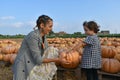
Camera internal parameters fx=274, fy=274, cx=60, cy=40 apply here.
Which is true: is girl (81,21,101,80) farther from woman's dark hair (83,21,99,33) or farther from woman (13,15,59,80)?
woman (13,15,59,80)

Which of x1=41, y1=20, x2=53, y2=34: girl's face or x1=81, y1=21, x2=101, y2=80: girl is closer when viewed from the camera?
x1=41, y1=20, x2=53, y2=34: girl's face

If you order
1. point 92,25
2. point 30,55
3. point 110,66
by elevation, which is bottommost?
point 110,66

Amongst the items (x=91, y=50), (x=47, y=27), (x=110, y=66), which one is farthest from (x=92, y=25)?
(x=110, y=66)

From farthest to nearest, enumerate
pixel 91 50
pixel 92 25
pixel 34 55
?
pixel 91 50 < pixel 92 25 < pixel 34 55

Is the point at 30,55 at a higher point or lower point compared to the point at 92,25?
lower

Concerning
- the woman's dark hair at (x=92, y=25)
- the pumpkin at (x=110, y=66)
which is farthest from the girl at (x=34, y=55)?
the pumpkin at (x=110, y=66)

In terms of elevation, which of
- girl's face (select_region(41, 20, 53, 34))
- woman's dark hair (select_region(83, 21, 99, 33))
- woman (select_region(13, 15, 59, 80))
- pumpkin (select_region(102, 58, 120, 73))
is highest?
woman's dark hair (select_region(83, 21, 99, 33))

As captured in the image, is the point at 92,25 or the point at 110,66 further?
the point at 110,66

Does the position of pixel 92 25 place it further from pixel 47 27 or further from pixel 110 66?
pixel 110 66

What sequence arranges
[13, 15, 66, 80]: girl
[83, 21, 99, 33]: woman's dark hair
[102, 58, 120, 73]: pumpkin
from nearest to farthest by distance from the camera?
1. [13, 15, 66, 80]: girl
2. [83, 21, 99, 33]: woman's dark hair
3. [102, 58, 120, 73]: pumpkin

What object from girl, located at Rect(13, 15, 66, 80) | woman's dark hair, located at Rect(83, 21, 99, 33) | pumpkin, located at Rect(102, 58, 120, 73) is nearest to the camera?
girl, located at Rect(13, 15, 66, 80)

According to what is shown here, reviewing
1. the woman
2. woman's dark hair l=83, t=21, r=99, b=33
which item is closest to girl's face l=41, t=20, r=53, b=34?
the woman

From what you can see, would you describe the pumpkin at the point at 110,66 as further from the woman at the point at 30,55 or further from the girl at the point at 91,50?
the woman at the point at 30,55

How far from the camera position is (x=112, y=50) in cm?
703
